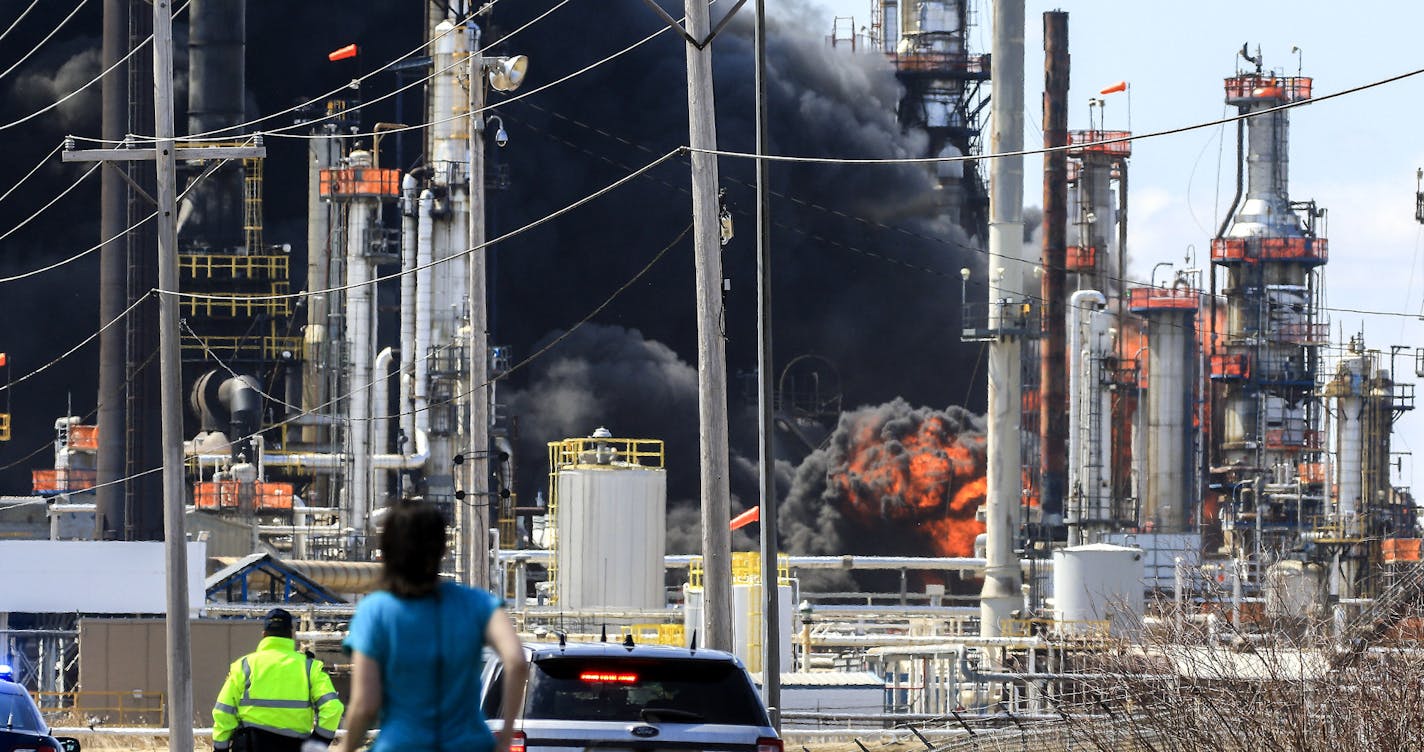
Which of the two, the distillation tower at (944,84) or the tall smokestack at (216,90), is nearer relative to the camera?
the tall smokestack at (216,90)

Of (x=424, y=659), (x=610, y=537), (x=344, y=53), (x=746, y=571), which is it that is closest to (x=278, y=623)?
(x=424, y=659)

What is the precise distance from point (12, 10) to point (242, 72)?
60.4 feet

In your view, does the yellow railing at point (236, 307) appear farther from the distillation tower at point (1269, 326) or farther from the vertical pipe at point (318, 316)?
the distillation tower at point (1269, 326)

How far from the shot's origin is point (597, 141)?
88.5m

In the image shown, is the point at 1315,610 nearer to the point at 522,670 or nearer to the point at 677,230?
the point at 522,670

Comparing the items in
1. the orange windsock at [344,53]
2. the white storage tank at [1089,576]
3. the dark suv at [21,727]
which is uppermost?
the orange windsock at [344,53]

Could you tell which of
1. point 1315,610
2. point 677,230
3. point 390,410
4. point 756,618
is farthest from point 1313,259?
point 1315,610

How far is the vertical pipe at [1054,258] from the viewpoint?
246ft

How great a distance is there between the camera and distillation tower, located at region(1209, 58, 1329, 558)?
75.7m

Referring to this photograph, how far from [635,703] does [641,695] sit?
0.05 meters

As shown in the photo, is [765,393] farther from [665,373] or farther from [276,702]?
[665,373]

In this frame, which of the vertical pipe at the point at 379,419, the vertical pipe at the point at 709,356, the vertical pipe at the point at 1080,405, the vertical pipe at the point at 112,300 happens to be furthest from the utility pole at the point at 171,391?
the vertical pipe at the point at 1080,405

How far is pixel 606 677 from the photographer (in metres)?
10.2

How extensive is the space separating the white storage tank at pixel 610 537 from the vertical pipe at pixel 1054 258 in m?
35.6
